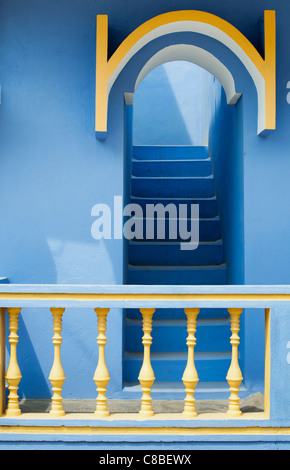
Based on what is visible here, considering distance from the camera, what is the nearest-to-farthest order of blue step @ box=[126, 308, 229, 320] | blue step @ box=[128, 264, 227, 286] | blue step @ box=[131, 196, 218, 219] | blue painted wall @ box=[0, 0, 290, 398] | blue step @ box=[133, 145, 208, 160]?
blue painted wall @ box=[0, 0, 290, 398]
blue step @ box=[126, 308, 229, 320]
blue step @ box=[128, 264, 227, 286]
blue step @ box=[131, 196, 218, 219]
blue step @ box=[133, 145, 208, 160]

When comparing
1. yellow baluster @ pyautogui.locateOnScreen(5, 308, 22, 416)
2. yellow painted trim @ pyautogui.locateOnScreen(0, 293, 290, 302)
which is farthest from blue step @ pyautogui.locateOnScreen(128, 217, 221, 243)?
yellow baluster @ pyautogui.locateOnScreen(5, 308, 22, 416)

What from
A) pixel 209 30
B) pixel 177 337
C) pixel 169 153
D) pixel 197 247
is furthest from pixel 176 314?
pixel 169 153

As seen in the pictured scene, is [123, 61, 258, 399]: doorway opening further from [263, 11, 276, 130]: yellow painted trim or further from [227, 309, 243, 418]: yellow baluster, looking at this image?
[227, 309, 243, 418]: yellow baluster

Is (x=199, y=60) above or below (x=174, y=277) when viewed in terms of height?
above

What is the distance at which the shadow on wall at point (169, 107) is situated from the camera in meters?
10.7

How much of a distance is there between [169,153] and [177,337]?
429 centimetres

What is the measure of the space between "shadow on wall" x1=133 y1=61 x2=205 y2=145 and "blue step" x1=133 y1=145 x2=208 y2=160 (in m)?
1.71

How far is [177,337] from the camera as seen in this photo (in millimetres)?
5375

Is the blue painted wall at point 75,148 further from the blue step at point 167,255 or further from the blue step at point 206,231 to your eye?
the blue step at point 206,231

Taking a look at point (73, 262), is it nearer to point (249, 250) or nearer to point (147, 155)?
point (249, 250)

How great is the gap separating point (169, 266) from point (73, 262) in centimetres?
192

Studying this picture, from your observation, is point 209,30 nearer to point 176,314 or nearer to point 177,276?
point 177,276

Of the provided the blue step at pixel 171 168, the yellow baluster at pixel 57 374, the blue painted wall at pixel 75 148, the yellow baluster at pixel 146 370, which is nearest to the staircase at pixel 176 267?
the blue step at pixel 171 168

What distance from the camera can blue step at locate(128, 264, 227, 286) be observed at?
6.07m
